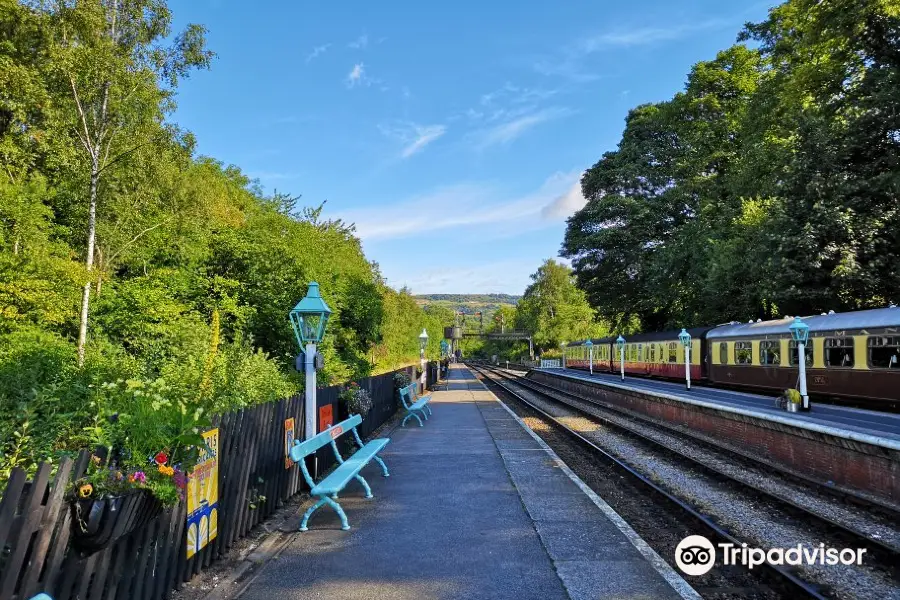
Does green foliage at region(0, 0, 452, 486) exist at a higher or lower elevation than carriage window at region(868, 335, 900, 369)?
higher

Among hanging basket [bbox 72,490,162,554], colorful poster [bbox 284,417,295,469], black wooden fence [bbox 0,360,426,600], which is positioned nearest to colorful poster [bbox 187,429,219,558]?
black wooden fence [bbox 0,360,426,600]

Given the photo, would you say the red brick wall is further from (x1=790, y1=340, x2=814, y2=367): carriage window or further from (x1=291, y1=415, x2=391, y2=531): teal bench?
(x1=291, y1=415, x2=391, y2=531): teal bench

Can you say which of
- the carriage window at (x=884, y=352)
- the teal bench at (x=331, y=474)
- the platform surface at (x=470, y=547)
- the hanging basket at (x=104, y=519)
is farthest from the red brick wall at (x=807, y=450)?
the hanging basket at (x=104, y=519)

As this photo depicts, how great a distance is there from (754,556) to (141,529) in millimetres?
5524

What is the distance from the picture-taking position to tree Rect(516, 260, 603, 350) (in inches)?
3248

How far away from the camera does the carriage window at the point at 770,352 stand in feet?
65.9

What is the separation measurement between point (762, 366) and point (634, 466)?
1366cm

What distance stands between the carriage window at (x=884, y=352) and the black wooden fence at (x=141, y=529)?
1560 cm

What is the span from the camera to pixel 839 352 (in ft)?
55.8

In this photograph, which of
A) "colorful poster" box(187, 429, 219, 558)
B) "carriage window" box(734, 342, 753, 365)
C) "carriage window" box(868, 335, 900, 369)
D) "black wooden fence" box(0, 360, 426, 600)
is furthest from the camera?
"carriage window" box(734, 342, 753, 365)

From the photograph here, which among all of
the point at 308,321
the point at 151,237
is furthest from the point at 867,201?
the point at 151,237

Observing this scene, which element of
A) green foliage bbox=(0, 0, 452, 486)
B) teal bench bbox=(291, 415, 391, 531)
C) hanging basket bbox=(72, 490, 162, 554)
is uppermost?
green foliage bbox=(0, 0, 452, 486)

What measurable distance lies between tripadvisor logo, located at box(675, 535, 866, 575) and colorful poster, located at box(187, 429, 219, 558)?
4385mm

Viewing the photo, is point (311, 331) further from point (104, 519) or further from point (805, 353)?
point (805, 353)
